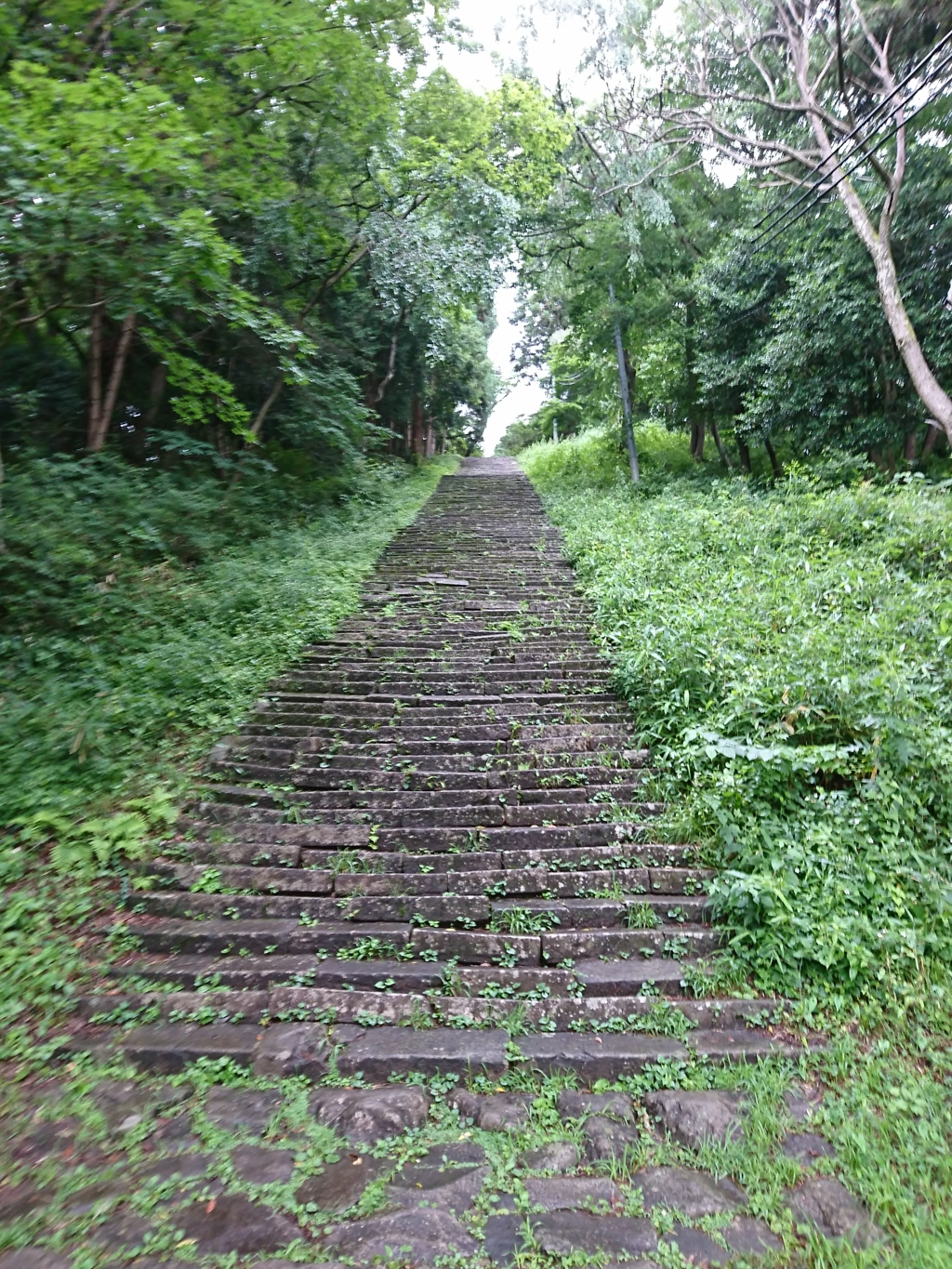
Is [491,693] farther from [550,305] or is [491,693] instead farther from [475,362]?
[550,305]

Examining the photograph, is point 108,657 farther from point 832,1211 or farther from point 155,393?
point 832,1211

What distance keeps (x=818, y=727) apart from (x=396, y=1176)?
3.48 meters

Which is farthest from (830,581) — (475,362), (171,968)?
(475,362)

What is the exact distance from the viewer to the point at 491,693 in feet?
22.0

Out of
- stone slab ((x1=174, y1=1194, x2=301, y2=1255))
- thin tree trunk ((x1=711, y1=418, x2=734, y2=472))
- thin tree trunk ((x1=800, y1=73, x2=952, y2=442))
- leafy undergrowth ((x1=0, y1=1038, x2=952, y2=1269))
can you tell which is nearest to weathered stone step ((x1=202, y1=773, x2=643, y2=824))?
leafy undergrowth ((x1=0, y1=1038, x2=952, y2=1269))

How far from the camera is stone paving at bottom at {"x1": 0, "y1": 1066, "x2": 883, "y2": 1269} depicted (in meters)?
2.44

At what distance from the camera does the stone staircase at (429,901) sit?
3410 mm

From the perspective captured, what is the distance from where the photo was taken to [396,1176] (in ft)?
8.96

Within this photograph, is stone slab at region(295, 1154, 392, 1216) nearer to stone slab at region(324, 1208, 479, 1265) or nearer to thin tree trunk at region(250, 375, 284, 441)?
stone slab at region(324, 1208, 479, 1265)

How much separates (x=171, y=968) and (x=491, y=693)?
3647 millimetres

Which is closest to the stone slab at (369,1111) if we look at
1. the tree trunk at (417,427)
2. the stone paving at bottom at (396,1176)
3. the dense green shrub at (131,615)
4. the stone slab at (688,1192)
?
the stone paving at bottom at (396,1176)

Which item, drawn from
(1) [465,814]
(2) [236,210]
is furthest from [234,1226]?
(2) [236,210]

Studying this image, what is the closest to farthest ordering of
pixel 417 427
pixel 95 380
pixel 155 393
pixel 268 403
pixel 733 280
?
pixel 95 380 → pixel 155 393 → pixel 268 403 → pixel 733 280 → pixel 417 427

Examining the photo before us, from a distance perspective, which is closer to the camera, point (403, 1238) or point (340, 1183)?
point (403, 1238)
